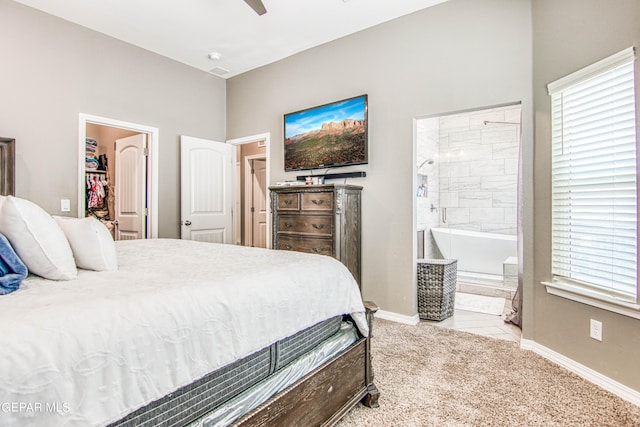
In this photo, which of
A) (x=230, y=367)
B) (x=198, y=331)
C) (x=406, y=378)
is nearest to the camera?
(x=198, y=331)

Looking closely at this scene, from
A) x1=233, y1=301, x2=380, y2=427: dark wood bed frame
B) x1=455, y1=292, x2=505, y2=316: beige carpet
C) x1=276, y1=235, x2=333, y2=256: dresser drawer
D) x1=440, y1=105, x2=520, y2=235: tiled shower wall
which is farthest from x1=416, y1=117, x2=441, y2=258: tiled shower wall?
x1=233, y1=301, x2=380, y2=427: dark wood bed frame

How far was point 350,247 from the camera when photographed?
3.34 metres

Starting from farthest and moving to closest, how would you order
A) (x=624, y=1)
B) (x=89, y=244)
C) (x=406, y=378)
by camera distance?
(x=406, y=378), (x=624, y=1), (x=89, y=244)

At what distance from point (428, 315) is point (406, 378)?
1.29 m

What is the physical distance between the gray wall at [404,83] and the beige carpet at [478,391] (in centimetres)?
81

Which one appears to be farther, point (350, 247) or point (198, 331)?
point (350, 247)

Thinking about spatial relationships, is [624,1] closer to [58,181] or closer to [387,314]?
[387,314]

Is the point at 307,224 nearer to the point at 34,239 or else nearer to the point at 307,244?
the point at 307,244

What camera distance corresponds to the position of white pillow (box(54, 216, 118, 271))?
4.62 ft

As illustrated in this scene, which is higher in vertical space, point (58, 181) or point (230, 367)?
point (58, 181)

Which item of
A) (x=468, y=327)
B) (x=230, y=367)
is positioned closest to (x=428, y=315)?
(x=468, y=327)

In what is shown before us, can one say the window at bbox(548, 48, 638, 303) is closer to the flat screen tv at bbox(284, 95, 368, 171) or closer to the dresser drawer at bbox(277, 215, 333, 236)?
the flat screen tv at bbox(284, 95, 368, 171)

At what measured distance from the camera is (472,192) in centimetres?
552

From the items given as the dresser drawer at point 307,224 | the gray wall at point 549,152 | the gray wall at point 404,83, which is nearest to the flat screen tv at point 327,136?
the gray wall at point 404,83
